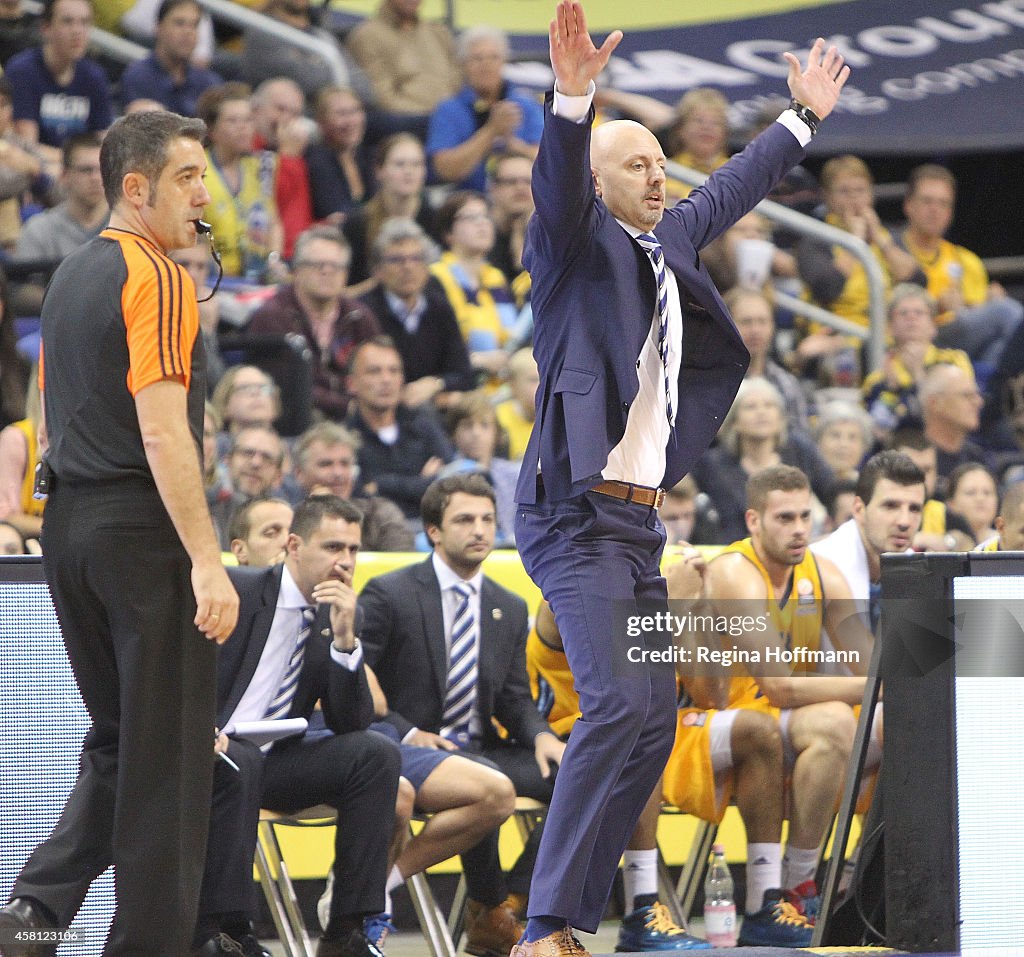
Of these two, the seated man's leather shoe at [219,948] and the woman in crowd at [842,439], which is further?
the woman in crowd at [842,439]

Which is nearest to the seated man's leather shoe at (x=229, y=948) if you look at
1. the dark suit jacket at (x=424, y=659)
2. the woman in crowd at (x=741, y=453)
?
the dark suit jacket at (x=424, y=659)

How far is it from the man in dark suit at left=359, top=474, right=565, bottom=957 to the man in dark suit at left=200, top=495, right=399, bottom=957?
39 cm

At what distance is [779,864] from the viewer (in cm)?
587

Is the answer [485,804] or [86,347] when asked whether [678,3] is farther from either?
[86,347]

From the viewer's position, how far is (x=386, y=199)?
924 centimetres

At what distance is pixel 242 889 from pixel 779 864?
5.91 ft

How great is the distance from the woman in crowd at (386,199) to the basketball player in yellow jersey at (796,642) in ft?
11.4

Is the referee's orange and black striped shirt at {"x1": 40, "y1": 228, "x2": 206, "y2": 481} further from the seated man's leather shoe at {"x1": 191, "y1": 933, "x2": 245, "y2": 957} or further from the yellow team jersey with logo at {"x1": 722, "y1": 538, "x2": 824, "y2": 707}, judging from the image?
the yellow team jersey with logo at {"x1": 722, "y1": 538, "x2": 824, "y2": 707}

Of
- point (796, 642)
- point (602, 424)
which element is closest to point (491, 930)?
point (796, 642)

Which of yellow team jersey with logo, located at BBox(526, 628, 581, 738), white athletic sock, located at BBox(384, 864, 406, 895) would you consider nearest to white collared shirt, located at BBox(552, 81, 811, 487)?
white athletic sock, located at BBox(384, 864, 406, 895)

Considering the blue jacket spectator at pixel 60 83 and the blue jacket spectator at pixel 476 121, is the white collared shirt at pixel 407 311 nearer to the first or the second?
the blue jacket spectator at pixel 476 121

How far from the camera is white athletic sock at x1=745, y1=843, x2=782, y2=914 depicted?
19.1 feet

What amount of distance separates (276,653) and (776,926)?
179cm

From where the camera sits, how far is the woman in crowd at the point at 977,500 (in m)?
Answer: 7.86
